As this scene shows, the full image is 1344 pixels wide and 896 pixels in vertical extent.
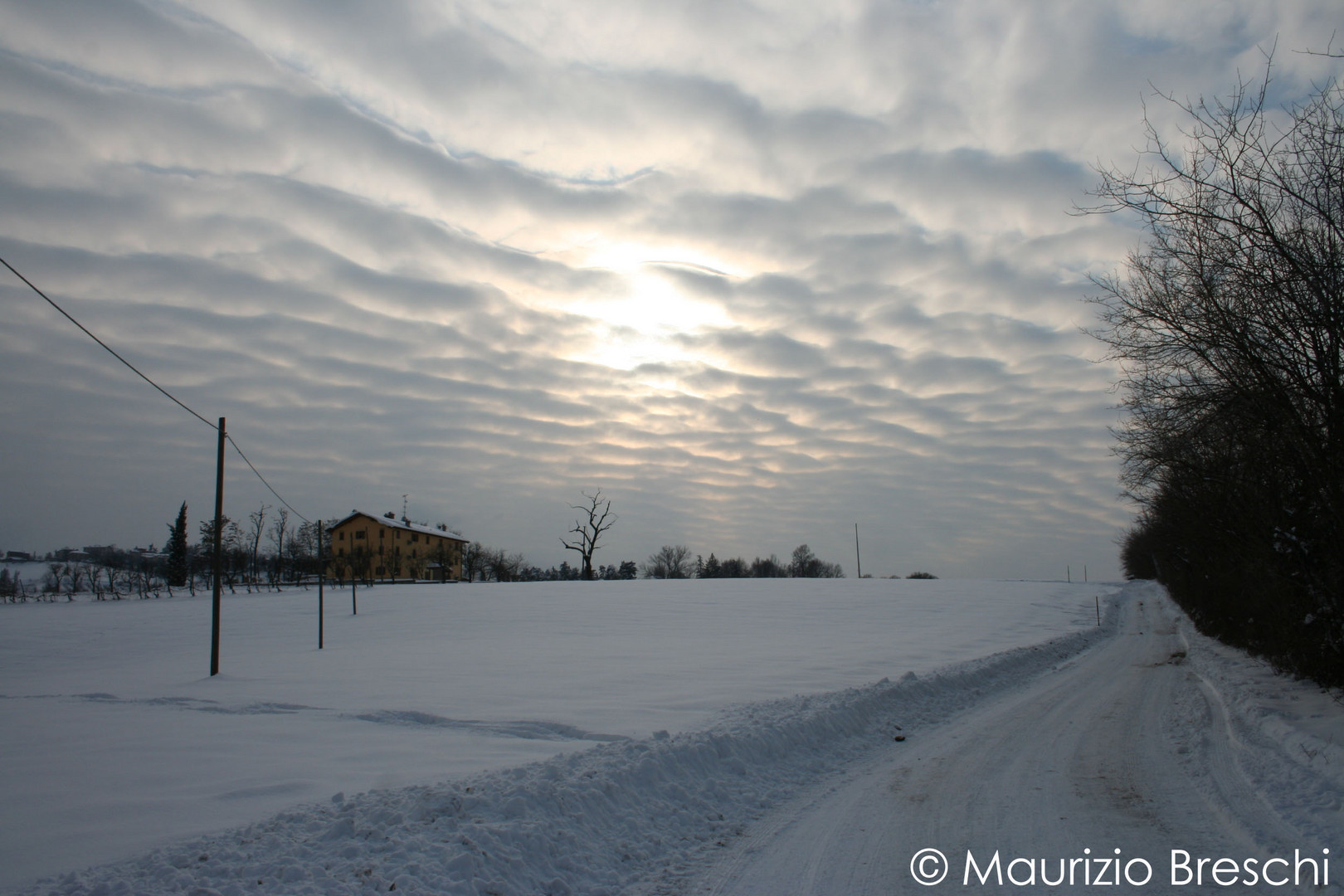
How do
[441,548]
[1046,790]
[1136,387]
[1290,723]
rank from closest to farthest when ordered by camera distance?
[1046,790] → [1290,723] → [1136,387] → [441,548]

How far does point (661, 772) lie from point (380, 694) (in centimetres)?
972

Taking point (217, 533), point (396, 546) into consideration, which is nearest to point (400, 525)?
point (396, 546)

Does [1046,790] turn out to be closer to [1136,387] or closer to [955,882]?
[955,882]

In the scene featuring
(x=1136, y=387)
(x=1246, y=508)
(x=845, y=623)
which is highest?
(x=1136, y=387)

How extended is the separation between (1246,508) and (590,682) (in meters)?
13.5

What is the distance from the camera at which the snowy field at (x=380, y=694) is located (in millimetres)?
6938

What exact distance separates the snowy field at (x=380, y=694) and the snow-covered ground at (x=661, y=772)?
8 cm

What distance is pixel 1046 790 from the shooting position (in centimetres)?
720

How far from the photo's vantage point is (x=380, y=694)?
593 inches

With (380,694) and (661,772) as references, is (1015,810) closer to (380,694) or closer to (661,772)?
(661,772)

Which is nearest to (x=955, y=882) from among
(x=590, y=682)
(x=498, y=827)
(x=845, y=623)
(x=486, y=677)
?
(x=498, y=827)

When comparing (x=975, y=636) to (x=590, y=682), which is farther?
(x=975, y=636)

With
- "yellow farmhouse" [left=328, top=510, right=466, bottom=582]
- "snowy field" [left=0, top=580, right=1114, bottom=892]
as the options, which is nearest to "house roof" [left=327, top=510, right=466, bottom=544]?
"yellow farmhouse" [left=328, top=510, right=466, bottom=582]

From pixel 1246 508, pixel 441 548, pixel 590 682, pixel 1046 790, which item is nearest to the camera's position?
pixel 1046 790
